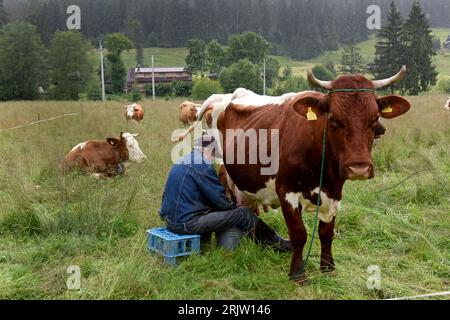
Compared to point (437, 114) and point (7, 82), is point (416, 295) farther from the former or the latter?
point (7, 82)

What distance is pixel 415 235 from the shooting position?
15.3 ft

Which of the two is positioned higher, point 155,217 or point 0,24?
point 0,24

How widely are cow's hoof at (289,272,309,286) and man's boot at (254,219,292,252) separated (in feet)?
1.95

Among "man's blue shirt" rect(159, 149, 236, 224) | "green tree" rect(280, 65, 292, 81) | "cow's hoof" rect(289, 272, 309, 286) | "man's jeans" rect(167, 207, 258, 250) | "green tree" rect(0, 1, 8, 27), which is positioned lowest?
"cow's hoof" rect(289, 272, 309, 286)

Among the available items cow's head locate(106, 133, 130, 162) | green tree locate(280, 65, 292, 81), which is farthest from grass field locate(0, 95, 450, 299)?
green tree locate(280, 65, 292, 81)

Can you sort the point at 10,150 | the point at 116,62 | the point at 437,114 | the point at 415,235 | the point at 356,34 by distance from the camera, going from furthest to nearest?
the point at 356,34
the point at 116,62
the point at 437,114
the point at 10,150
the point at 415,235

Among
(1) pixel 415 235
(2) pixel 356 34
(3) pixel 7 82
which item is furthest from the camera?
(2) pixel 356 34

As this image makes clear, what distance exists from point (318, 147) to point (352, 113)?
1.50 ft

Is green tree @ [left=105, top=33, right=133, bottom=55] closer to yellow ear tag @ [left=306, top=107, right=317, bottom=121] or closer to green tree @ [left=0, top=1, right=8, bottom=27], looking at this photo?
green tree @ [left=0, top=1, right=8, bottom=27]

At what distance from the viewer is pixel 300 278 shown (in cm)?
371

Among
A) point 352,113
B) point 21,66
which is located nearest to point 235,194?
point 352,113

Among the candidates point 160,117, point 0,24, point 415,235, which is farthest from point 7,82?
point 415,235

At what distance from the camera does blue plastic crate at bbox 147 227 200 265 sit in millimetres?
3957
